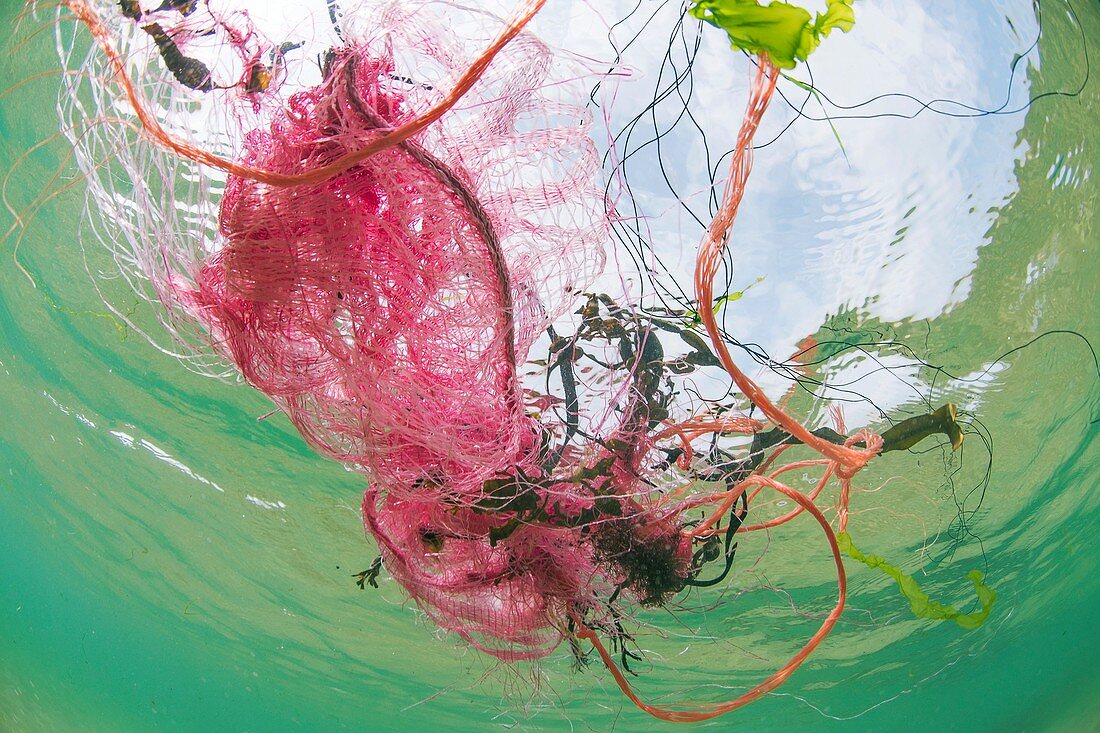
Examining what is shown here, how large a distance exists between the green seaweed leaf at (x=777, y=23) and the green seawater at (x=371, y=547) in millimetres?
1605

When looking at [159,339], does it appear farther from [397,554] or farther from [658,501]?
[658,501]

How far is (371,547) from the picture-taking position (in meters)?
3.11

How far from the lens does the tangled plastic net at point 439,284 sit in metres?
1.68

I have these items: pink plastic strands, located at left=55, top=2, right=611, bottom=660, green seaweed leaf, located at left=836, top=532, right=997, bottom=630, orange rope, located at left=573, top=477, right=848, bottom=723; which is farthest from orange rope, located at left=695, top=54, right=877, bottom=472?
green seaweed leaf, located at left=836, top=532, right=997, bottom=630

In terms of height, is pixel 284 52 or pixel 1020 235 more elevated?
pixel 1020 235

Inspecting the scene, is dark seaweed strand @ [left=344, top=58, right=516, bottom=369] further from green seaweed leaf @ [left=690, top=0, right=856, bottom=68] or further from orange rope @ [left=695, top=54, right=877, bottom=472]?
green seaweed leaf @ [left=690, top=0, right=856, bottom=68]

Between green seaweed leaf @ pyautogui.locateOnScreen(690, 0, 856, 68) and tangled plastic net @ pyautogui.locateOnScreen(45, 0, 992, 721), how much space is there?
0.26 feet

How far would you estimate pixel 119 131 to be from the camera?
6.32 ft

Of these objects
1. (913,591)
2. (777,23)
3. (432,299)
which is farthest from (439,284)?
(913,591)

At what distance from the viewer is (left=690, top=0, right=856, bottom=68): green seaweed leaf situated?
136cm

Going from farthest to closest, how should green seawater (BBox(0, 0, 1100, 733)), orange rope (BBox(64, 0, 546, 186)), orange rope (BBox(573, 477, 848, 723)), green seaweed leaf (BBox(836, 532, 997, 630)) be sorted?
green seawater (BBox(0, 0, 1100, 733))
green seaweed leaf (BBox(836, 532, 997, 630))
orange rope (BBox(573, 477, 848, 723))
orange rope (BBox(64, 0, 546, 186))

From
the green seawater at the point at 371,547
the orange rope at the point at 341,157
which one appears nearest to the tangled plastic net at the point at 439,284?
the orange rope at the point at 341,157

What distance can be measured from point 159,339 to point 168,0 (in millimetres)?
6541

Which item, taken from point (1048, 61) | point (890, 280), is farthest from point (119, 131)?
point (1048, 61)
